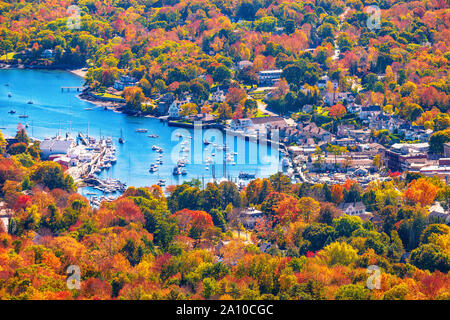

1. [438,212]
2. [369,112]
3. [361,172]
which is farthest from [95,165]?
[438,212]

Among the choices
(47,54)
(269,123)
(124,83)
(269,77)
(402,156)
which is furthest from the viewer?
(47,54)

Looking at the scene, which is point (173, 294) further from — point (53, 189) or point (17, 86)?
point (17, 86)

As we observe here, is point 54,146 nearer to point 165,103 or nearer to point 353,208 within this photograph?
point 165,103

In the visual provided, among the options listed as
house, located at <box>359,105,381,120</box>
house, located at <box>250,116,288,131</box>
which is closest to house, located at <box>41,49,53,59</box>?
house, located at <box>250,116,288,131</box>

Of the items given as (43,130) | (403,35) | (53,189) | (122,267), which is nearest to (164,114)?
(43,130)

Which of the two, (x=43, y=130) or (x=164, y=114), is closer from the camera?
(x=43, y=130)

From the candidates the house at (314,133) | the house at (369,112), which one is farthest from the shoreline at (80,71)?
the house at (369,112)

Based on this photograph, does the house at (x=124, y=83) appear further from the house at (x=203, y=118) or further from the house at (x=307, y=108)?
the house at (x=307, y=108)
